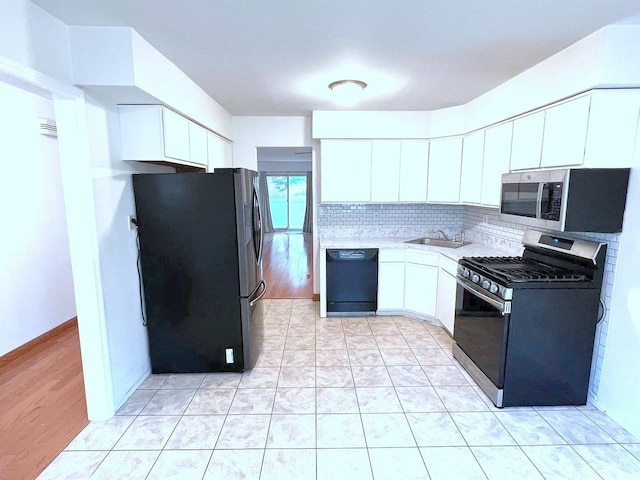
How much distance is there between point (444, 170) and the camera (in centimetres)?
373

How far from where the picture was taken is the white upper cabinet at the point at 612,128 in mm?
1927

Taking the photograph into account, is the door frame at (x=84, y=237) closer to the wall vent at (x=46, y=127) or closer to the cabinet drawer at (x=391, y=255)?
the wall vent at (x=46, y=127)

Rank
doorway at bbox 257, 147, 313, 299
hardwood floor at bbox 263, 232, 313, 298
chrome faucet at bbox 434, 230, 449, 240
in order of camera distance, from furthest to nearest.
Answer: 1. doorway at bbox 257, 147, 313, 299
2. hardwood floor at bbox 263, 232, 313, 298
3. chrome faucet at bbox 434, 230, 449, 240

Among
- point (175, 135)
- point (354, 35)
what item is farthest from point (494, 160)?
point (175, 135)

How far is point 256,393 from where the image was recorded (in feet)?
7.84

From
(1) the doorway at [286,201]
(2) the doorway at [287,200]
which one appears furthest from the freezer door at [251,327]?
(2) the doorway at [287,200]

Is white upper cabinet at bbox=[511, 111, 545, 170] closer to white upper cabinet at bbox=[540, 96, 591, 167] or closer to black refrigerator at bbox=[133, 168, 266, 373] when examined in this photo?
white upper cabinet at bbox=[540, 96, 591, 167]

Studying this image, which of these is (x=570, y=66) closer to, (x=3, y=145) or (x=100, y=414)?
(x=100, y=414)

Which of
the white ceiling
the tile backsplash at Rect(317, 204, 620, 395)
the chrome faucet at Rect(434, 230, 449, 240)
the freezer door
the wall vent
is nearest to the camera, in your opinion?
the white ceiling

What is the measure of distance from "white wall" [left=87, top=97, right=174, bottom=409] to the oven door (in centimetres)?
253

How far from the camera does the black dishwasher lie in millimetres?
3713

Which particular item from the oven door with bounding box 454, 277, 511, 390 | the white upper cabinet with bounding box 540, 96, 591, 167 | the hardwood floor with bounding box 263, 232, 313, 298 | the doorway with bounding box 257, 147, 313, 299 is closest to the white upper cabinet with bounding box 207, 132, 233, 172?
the hardwood floor with bounding box 263, 232, 313, 298

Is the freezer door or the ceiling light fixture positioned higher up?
the ceiling light fixture

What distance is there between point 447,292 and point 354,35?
2376mm
